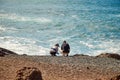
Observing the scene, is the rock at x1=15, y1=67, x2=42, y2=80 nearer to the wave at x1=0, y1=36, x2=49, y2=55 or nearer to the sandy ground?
the sandy ground

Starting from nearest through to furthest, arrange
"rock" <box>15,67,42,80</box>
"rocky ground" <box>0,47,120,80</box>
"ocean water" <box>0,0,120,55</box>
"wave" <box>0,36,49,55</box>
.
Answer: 1. "rock" <box>15,67,42,80</box>
2. "rocky ground" <box>0,47,120,80</box>
3. "wave" <box>0,36,49,55</box>
4. "ocean water" <box>0,0,120,55</box>

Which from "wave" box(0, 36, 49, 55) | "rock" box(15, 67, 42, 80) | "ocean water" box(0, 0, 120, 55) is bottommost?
"ocean water" box(0, 0, 120, 55)

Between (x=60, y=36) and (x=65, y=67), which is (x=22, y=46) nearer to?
(x=60, y=36)

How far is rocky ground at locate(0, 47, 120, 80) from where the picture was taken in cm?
1554

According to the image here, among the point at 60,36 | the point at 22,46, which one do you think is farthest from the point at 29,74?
the point at 60,36

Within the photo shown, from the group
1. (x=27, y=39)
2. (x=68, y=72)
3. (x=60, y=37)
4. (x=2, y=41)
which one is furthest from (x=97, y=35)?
(x=68, y=72)

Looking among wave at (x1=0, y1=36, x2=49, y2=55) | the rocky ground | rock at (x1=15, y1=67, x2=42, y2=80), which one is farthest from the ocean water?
rock at (x1=15, y1=67, x2=42, y2=80)

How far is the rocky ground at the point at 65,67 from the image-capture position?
1554 centimetres

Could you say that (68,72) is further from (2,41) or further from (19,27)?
(19,27)

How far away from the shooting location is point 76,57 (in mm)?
20328

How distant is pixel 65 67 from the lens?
679 inches

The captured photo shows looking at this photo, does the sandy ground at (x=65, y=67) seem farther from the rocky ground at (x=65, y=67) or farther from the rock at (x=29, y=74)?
the rock at (x=29, y=74)

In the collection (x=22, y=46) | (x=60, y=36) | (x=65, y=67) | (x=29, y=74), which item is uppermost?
(x=29, y=74)

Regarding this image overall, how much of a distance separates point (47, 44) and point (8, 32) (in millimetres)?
6764
